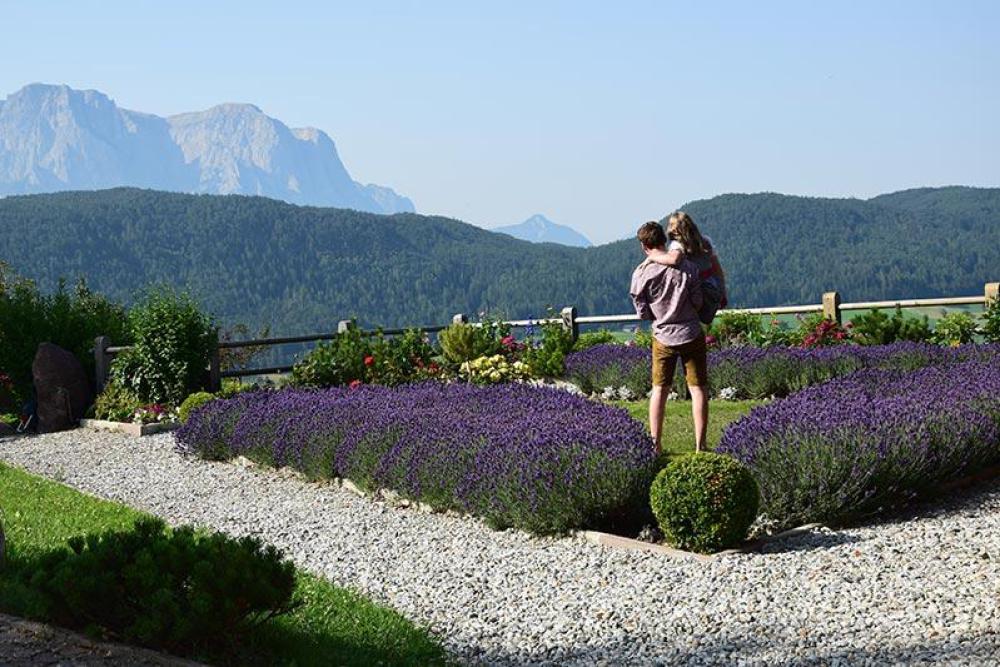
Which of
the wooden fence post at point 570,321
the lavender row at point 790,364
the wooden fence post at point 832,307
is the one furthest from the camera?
the wooden fence post at point 570,321

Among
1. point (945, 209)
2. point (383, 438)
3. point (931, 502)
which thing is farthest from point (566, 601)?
point (945, 209)

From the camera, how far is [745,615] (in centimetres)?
533

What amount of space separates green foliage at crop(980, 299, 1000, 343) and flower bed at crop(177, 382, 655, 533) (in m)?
7.48

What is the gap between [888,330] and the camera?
51.8ft

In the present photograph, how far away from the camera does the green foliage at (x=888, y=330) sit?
1575 centimetres

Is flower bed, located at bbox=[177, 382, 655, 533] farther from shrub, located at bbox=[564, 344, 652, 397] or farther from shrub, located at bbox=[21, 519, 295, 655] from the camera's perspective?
shrub, located at bbox=[564, 344, 652, 397]

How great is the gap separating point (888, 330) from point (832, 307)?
1.31 m

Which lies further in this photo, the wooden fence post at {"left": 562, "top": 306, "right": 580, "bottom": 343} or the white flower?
the wooden fence post at {"left": 562, "top": 306, "right": 580, "bottom": 343}

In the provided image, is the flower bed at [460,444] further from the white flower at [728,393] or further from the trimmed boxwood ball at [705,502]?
the white flower at [728,393]

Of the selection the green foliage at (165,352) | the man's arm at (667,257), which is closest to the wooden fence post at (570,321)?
the green foliage at (165,352)

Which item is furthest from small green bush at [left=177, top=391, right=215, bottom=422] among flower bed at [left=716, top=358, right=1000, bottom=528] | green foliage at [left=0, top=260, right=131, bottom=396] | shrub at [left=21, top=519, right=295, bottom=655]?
shrub at [left=21, top=519, right=295, bottom=655]

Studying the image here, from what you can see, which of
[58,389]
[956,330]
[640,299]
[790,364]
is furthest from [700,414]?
[58,389]

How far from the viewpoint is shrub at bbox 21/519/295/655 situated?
4699 mm

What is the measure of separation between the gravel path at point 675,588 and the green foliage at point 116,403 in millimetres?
7157
